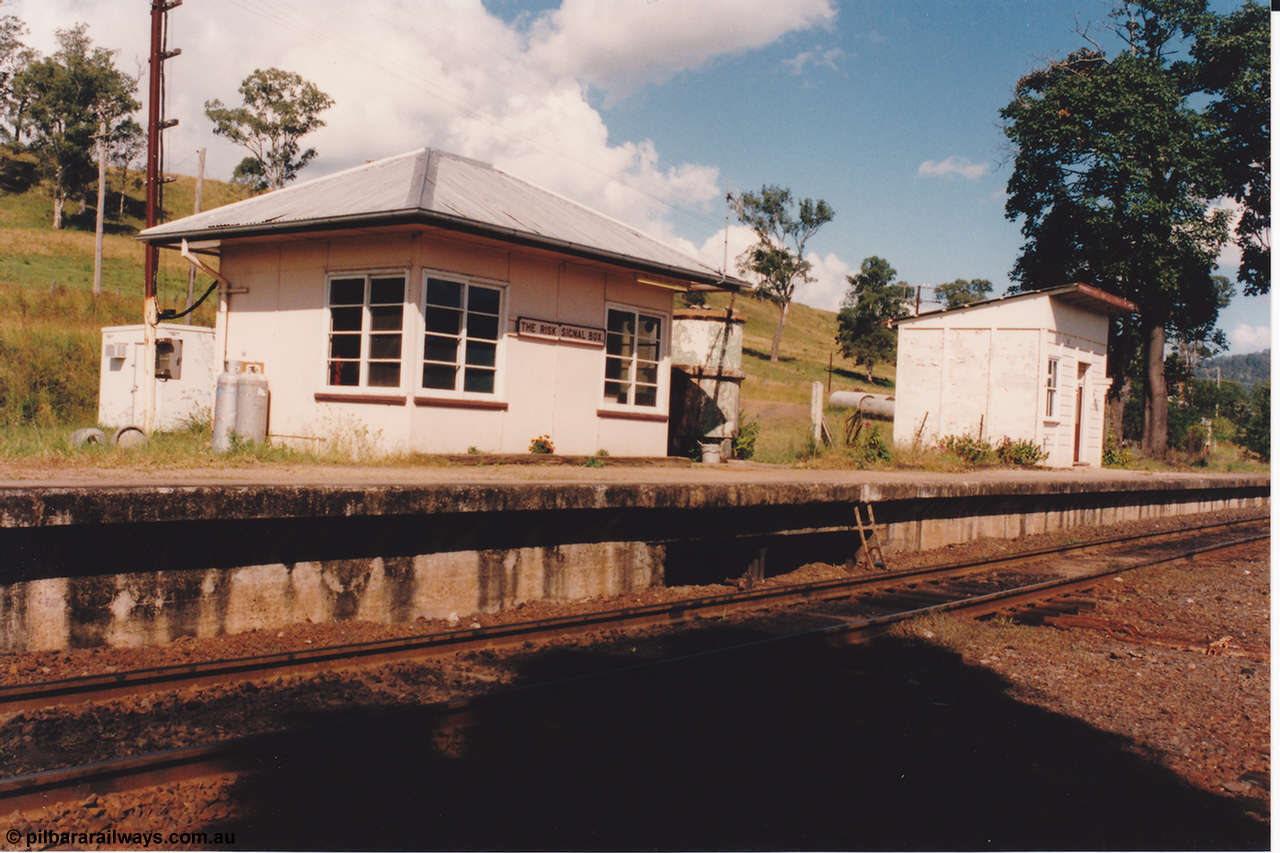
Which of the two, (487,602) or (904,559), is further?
(904,559)

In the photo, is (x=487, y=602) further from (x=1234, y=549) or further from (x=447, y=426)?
(x=1234, y=549)

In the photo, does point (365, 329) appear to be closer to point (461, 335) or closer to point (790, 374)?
point (461, 335)

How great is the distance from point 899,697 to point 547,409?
27.6 feet

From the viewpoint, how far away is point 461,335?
12.0m

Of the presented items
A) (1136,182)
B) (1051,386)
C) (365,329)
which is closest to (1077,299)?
(1051,386)

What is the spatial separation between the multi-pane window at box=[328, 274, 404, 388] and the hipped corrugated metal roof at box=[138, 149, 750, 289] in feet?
2.83

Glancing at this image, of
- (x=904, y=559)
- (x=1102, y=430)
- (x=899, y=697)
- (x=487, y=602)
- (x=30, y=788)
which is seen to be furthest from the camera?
(x=1102, y=430)

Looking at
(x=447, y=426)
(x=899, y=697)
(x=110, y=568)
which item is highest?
(x=447, y=426)

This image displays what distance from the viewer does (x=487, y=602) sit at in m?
7.30

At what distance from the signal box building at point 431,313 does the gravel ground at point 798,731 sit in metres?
5.40

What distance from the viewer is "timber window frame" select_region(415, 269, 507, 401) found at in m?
11.7

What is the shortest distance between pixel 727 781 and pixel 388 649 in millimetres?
2643

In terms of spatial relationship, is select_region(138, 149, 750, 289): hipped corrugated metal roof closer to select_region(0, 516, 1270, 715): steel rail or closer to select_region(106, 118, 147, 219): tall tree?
select_region(0, 516, 1270, 715): steel rail

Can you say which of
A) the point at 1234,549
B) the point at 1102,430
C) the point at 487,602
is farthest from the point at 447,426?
the point at 1102,430
